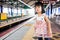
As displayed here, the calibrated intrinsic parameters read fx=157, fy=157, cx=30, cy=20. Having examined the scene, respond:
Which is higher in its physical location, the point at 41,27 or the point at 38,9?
the point at 38,9

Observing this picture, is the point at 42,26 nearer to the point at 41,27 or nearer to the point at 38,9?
the point at 41,27

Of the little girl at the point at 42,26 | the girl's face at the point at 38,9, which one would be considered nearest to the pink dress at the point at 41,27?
the little girl at the point at 42,26

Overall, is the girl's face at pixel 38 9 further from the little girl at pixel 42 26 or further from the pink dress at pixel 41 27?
the pink dress at pixel 41 27

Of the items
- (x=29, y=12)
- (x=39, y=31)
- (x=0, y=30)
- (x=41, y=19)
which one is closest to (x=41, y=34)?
(x=39, y=31)

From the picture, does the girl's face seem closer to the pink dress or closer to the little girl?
the little girl

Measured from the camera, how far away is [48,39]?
2910 mm

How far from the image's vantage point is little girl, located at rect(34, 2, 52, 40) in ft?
9.27

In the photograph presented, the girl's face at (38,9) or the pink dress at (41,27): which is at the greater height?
the girl's face at (38,9)

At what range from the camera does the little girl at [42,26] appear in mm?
2824

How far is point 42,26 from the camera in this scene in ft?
9.29

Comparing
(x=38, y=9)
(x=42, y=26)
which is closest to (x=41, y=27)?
(x=42, y=26)

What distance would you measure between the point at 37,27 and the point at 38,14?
24 centimetres

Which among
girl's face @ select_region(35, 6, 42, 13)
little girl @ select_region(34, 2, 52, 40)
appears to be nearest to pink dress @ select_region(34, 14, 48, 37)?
little girl @ select_region(34, 2, 52, 40)

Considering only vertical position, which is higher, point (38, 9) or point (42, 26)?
point (38, 9)
